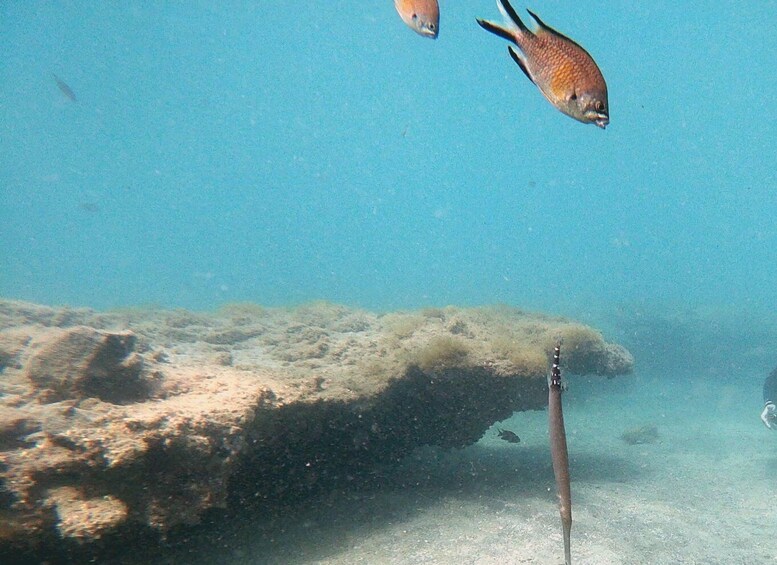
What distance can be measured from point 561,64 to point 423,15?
1241 mm

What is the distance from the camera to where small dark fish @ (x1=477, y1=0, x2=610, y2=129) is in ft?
5.47

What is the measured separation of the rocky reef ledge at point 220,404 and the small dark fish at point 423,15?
10.4 ft

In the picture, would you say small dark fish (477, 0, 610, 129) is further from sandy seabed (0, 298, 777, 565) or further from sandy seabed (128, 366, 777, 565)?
sandy seabed (128, 366, 777, 565)

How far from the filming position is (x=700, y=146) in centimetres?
15162

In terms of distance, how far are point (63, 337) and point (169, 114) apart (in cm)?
15141

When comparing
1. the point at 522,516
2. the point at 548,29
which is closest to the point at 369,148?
the point at 522,516

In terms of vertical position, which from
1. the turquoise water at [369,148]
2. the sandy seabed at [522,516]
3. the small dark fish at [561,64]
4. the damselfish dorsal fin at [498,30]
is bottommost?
the sandy seabed at [522,516]

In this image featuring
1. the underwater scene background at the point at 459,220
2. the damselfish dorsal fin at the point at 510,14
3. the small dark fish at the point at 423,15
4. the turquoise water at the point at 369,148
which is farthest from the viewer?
the turquoise water at the point at 369,148

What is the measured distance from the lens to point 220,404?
3.52 m

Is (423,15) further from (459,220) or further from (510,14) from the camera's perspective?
(459,220)

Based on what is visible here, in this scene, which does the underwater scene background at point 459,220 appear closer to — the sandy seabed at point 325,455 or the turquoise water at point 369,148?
the sandy seabed at point 325,455

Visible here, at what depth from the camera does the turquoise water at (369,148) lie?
59756 mm

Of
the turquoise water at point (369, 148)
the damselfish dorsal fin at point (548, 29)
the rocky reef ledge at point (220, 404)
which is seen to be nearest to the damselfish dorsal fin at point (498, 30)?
the damselfish dorsal fin at point (548, 29)

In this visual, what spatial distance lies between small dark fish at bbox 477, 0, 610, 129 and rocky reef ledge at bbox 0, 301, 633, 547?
10.7ft
